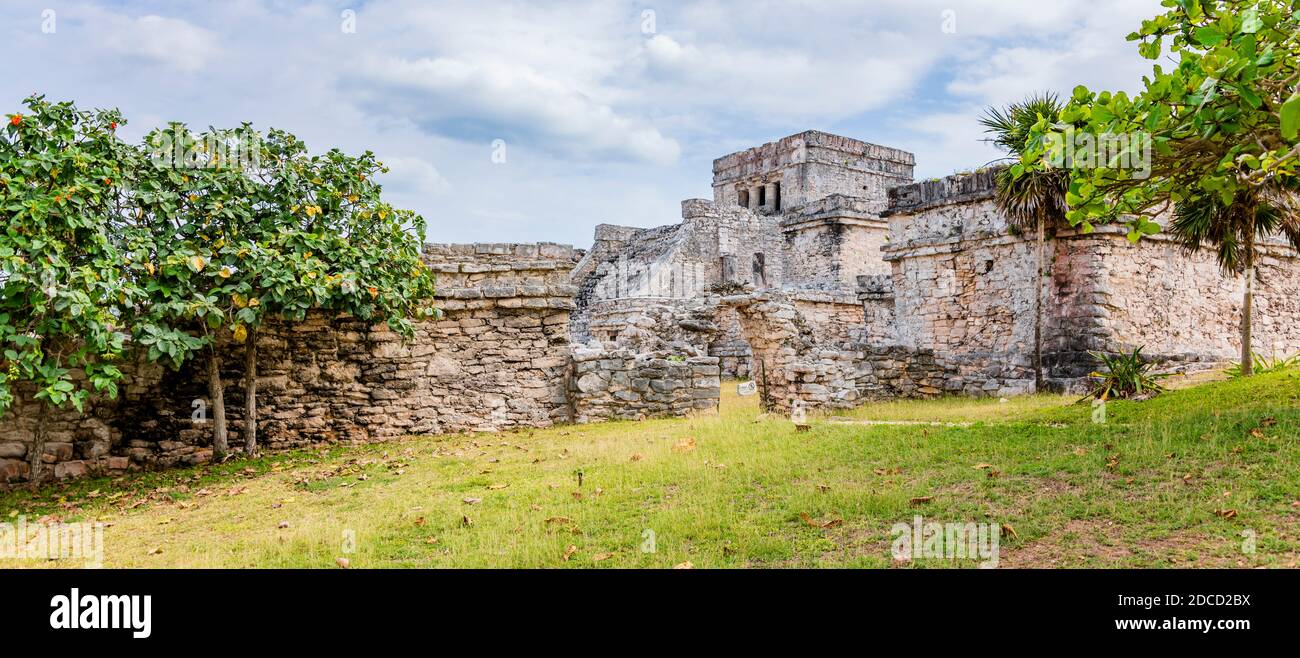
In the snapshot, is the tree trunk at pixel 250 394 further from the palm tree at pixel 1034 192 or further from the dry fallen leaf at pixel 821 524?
the palm tree at pixel 1034 192

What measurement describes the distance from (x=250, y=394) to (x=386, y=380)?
1.84m

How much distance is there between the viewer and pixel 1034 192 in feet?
49.7

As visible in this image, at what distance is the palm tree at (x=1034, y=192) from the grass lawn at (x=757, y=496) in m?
4.86

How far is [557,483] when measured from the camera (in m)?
8.62

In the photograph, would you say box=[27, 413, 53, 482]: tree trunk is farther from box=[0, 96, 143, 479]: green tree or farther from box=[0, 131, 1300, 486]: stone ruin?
box=[0, 96, 143, 479]: green tree

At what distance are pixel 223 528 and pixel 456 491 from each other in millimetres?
2103

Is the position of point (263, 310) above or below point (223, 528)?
above

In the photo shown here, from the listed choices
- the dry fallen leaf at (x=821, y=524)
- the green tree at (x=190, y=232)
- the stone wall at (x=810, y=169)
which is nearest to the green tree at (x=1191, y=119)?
the dry fallen leaf at (x=821, y=524)

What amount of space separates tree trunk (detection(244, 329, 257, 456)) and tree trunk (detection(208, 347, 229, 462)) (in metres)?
0.27

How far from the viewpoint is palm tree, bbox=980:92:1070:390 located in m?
15.1

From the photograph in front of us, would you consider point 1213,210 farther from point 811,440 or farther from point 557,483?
point 557,483

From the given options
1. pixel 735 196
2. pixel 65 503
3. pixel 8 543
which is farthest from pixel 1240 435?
pixel 735 196

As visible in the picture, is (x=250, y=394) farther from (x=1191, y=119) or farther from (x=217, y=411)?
(x=1191, y=119)

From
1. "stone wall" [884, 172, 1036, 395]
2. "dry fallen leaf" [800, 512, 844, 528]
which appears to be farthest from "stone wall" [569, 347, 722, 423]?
"dry fallen leaf" [800, 512, 844, 528]
